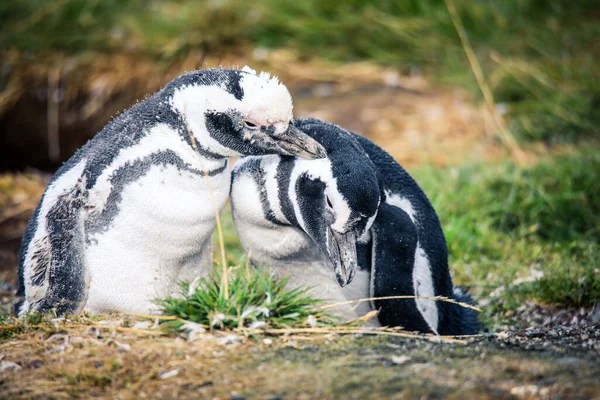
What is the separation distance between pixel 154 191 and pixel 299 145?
0.58m

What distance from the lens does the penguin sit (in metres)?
2.84

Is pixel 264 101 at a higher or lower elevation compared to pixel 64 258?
higher

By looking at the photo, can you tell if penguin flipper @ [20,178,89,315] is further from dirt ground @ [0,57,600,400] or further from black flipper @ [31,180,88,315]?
dirt ground @ [0,57,600,400]

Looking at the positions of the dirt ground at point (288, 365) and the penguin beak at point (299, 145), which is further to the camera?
the penguin beak at point (299, 145)

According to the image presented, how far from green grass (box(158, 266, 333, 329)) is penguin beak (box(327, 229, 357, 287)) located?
151 millimetres

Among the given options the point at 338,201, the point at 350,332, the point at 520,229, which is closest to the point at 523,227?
the point at 520,229

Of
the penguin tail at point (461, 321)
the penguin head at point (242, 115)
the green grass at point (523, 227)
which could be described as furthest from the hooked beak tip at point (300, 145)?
the green grass at point (523, 227)

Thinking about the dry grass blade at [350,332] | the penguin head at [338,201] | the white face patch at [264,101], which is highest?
the white face patch at [264,101]

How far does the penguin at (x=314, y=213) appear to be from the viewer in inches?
112

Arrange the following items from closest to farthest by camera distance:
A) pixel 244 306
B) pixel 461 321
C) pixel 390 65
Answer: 1. pixel 244 306
2. pixel 461 321
3. pixel 390 65

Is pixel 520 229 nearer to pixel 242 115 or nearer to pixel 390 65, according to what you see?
→ pixel 242 115

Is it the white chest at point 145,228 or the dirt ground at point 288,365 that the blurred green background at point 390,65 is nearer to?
the white chest at point 145,228

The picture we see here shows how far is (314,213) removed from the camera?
295cm

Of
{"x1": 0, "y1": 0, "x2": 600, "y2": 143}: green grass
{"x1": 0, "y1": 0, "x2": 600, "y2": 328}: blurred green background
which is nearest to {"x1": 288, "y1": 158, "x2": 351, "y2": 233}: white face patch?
{"x1": 0, "y1": 0, "x2": 600, "y2": 328}: blurred green background
